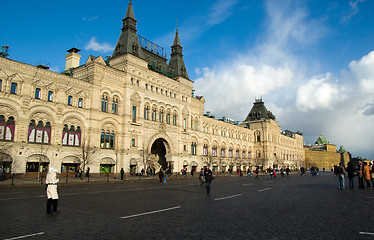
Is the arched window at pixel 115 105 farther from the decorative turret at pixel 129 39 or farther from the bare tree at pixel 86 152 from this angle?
the decorative turret at pixel 129 39

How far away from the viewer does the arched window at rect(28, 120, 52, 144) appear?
35.1 metres

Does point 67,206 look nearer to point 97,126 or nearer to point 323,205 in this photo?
point 323,205

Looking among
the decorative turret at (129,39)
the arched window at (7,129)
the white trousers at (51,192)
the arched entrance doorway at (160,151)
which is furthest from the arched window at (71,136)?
the white trousers at (51,192)

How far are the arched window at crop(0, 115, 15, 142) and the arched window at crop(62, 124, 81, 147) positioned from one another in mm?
6405

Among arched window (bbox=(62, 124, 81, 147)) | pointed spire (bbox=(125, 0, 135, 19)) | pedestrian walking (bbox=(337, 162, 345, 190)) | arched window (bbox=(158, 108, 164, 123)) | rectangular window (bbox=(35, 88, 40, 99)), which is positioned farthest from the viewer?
arched window (bbox=(158, 108, 164, 123))

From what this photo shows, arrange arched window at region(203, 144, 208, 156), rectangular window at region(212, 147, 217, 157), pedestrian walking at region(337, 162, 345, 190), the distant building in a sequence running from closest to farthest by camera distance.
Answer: pedestrian walking at region(337, 162, 345, 190) → arched window at region(203, 144, 208, 156) → rectangular window at region(212, 147, 217, 157) → the distant building

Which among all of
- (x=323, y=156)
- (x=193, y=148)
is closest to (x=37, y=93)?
(x=193, y=148)

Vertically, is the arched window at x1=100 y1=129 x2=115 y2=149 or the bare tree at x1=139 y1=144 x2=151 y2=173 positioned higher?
the arched window at x1=100 y1=129 x2=115 y2=149

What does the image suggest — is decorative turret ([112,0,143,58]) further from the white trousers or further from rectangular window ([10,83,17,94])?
the white trousers

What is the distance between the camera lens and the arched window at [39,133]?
35.1m

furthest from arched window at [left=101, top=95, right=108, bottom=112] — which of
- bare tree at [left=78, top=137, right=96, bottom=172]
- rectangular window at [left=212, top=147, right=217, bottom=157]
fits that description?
rectangular window at [left=212, top=147, right=217, bottom=157]

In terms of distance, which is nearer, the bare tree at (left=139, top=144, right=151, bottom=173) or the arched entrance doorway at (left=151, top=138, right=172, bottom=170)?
the bare tree at (left=139, top=144, right=151, bottom=173)

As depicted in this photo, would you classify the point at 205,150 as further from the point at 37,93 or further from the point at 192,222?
the point at 192,222

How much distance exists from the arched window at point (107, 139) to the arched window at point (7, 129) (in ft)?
40.5
